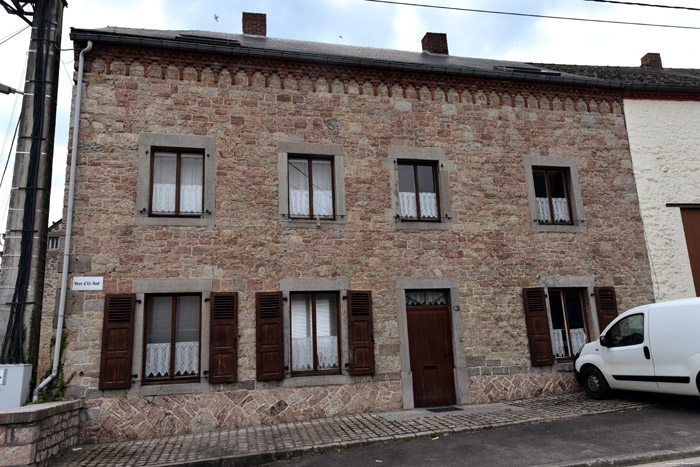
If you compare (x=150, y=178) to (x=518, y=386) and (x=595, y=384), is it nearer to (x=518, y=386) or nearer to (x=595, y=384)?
(x=518, y=386)

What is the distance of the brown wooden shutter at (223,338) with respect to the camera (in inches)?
310

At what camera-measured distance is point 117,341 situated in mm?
7699

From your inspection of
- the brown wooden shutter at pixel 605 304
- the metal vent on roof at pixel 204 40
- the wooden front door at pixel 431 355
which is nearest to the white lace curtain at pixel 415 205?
the wooden front door at pixel 431 355

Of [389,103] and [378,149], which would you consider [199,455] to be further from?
[389,103]

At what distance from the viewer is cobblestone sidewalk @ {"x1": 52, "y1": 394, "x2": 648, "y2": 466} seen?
243 inches

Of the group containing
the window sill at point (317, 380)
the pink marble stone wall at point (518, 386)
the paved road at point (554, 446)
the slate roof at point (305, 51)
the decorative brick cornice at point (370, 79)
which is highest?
the slate roof at point (305, 51)

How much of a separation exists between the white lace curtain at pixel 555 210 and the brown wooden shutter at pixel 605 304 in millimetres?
1589

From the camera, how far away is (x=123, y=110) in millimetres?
8531

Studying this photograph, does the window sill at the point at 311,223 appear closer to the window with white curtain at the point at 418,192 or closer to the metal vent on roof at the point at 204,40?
the window with white curtain at the point at 418,192

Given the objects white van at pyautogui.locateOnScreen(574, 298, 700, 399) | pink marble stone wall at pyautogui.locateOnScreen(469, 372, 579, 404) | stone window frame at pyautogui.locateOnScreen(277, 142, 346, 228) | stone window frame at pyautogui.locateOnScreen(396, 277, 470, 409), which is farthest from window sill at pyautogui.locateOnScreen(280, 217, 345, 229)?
white van at pyautogui.locateOnScreen(574, 298, 700, 399)

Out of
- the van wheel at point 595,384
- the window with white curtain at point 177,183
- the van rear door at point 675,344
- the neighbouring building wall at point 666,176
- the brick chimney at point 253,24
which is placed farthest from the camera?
the brick chimney at point 253,24

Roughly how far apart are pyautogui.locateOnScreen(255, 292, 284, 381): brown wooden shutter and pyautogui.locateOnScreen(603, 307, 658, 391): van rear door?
18.3ft

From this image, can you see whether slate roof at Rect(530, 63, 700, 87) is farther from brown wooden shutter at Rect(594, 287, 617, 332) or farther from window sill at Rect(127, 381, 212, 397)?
window sill at Rect(127, 381, 212, 397)

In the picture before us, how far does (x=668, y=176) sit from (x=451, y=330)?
631 cm
